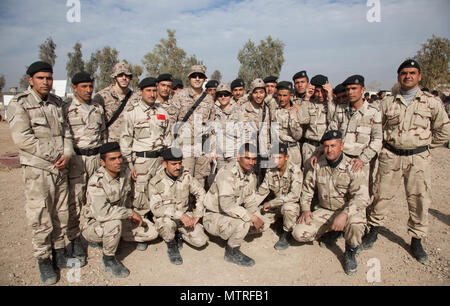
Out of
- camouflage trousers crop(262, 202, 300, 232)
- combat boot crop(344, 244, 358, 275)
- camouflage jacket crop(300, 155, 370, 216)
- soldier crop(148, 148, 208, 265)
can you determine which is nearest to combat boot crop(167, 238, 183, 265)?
soldier crop(148, 148, 208, 265)

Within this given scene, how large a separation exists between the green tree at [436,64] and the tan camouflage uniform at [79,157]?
23.7m

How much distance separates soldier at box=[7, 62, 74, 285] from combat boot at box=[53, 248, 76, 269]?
16 cm

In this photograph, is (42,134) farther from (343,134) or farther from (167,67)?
(167,67)

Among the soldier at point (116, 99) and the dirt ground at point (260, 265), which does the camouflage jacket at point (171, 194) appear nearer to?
the dirt ground at point (260, 265)

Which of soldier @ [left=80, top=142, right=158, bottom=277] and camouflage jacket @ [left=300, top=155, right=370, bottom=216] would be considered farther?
camouflage jacket @ [left=300, top=155, right=370, bottom=216]

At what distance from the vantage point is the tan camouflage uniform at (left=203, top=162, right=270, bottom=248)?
3.90 metres

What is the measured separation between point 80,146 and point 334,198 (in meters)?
3.90

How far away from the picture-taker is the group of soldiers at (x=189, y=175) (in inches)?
133

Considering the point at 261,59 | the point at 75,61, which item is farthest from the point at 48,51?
the point at 261,59

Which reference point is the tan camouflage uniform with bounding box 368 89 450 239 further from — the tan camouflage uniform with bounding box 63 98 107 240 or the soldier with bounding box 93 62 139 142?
the tan camouflage uniform with bounding box 63 98 107 240

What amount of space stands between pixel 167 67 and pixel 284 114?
31.5m

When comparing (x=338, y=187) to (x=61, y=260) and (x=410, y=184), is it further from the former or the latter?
(x=61, y=260)

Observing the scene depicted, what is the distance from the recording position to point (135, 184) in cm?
432
